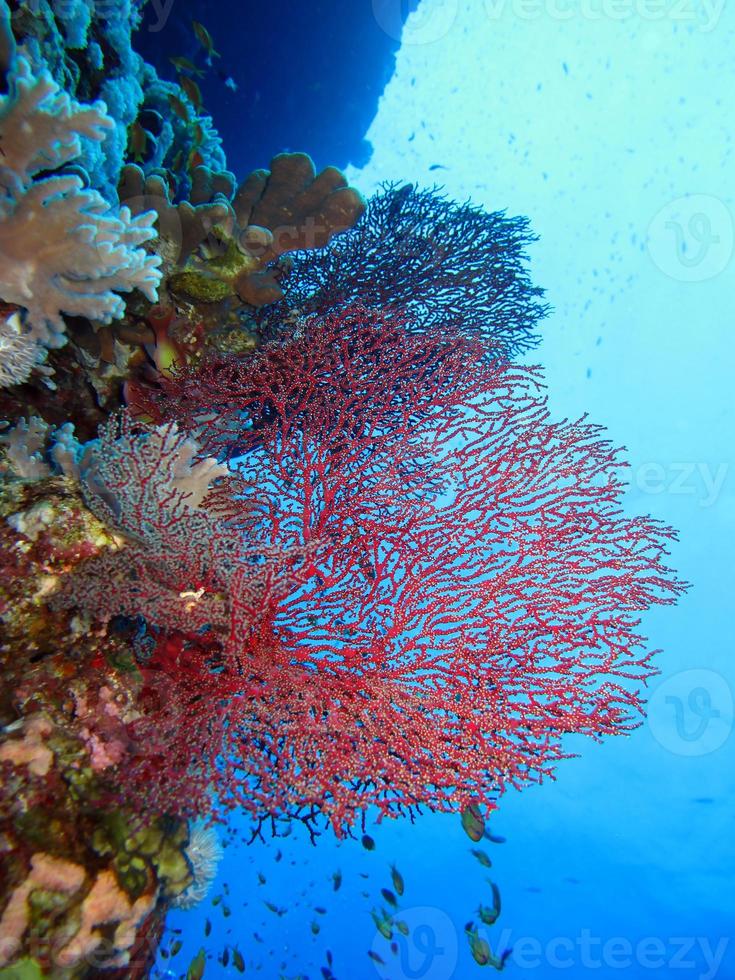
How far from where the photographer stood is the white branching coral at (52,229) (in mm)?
2512

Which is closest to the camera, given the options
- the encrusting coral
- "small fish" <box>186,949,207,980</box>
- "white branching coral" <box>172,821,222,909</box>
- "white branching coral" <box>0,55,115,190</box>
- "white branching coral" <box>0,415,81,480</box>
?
"white branching coral" <box>0,55,115,190</box>

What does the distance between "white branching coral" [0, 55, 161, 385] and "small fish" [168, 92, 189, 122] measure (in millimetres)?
4283

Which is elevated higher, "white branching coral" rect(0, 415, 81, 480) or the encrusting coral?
the encrusting coral

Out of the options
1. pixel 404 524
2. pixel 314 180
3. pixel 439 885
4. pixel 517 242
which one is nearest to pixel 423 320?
pixel 517 242

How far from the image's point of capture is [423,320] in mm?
5801

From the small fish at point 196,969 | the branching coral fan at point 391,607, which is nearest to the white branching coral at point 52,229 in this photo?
the branching coral fan at point 391,607

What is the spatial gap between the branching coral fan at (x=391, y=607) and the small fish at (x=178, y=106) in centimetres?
436

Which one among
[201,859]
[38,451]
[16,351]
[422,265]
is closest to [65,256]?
[16,351]

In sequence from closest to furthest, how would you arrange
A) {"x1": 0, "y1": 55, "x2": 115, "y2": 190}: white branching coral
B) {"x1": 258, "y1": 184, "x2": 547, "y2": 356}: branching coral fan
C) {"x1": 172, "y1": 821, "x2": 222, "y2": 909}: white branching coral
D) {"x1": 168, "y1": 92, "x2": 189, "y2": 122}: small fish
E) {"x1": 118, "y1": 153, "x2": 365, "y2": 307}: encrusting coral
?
1. {"x1": 0, "y1": 55, "x2": 115, "y2": 190}: white branching coral
2. {"x1": 172, "y1": 821, "x2": 222, "y2": 909}: white branching coral
3. {"x1": 118, "y1": 153, "x2": 365, "y2": 307}: encrusting coral
4. {"x1": 258, "y1": 184, "x2": 547, "y2": 356}: branching coral fan
5. {"x1": 168, "y1": 92, "x2": 189, "y2": 122}: small fish

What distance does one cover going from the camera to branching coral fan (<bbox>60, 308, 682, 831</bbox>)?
8.52ft

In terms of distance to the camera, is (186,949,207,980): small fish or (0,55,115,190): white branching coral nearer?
(0,55,115,190): white branching coral

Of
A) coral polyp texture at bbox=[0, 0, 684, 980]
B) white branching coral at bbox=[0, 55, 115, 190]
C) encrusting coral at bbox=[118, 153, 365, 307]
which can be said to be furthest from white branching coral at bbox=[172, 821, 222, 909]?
encrusting coral at bbox=[118, 153, 365, 307]

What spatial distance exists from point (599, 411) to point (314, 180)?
3618 centimetres

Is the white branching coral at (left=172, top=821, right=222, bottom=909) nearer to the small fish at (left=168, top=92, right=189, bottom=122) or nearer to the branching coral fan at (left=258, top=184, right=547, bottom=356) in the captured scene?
the branching coral fan at (left=258, top=184, right=547, bottom=356)
